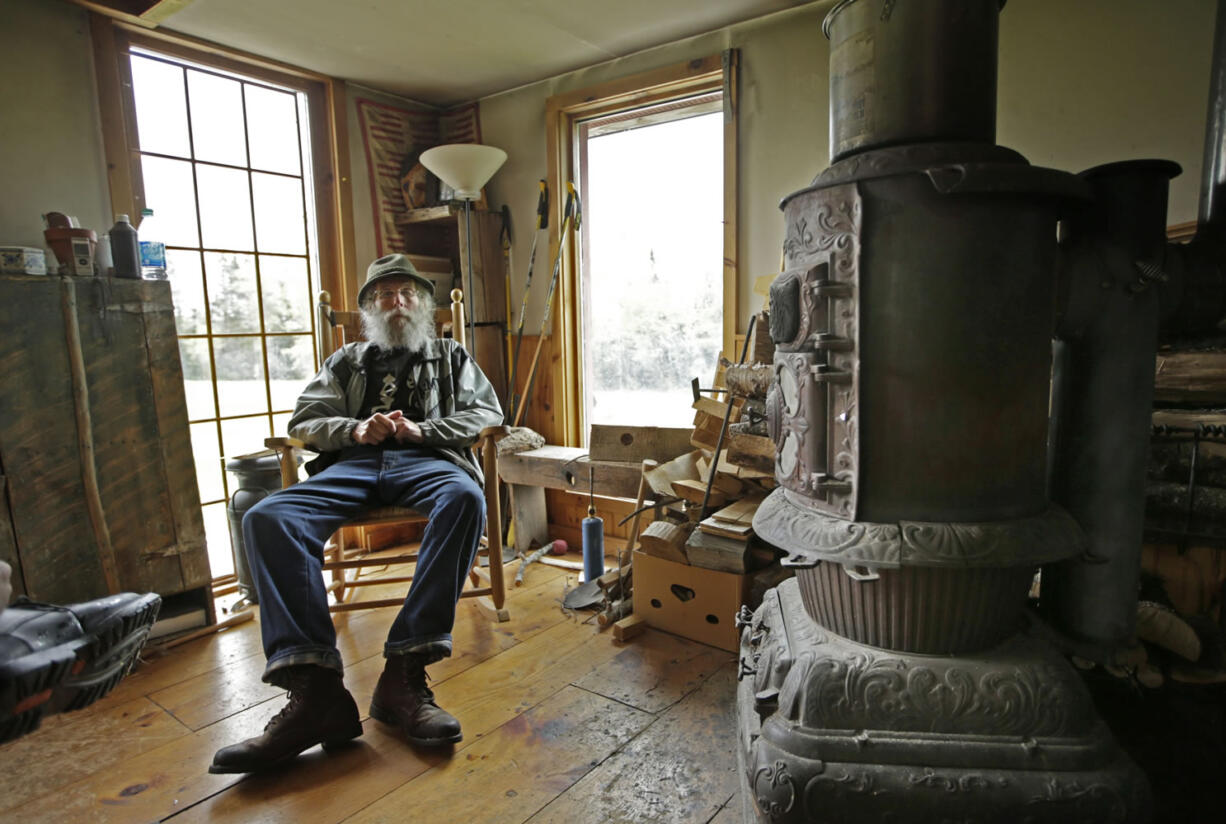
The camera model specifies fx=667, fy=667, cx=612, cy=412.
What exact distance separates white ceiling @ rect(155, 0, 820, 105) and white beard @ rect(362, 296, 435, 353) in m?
1.05

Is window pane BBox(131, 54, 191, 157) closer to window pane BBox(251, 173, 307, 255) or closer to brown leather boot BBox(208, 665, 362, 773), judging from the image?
window pane BBox(251, 173, 307, 255)

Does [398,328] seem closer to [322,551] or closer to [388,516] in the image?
[388,516]

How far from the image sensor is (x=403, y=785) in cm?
145

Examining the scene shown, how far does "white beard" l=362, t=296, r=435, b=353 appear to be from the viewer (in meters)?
2.36

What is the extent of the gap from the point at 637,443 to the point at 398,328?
3.29 ft

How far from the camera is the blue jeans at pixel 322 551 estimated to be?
159 centimetres

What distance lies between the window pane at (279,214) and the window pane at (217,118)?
0.42 ft

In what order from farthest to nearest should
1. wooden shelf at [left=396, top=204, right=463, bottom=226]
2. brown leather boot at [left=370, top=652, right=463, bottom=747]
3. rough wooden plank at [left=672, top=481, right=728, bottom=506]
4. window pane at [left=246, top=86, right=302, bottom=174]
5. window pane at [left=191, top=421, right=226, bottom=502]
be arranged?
wooden shelf at [left=396, top=204, right=463, bottom=226]
window pane at [left=246, top=86, right=302, bottom=174]
window pane at [left=191, top=421, right=226, bottom=502]
rough wooden plank at [left=672, top=481, right=728, bottom=506]
brown leather boot at [left=370, top=652, right=463, bottom=747]

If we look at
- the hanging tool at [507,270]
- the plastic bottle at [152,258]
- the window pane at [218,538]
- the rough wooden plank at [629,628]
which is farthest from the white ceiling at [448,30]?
the rough wooden plank at [629,628]

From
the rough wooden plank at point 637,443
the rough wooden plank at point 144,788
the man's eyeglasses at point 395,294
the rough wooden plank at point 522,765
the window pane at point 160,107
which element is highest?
the window pane at point 160,107

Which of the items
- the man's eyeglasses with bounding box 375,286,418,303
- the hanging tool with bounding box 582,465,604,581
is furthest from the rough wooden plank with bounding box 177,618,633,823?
the man's eyeglasses with bounding box 375,286,418,303

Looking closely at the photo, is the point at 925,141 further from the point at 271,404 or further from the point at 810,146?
the point at 271,404

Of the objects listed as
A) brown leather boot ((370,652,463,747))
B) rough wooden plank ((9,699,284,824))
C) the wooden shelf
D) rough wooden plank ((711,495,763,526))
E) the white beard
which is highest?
the wooden shelf

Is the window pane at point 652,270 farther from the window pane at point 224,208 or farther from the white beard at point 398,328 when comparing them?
the window pane at point 224,208
